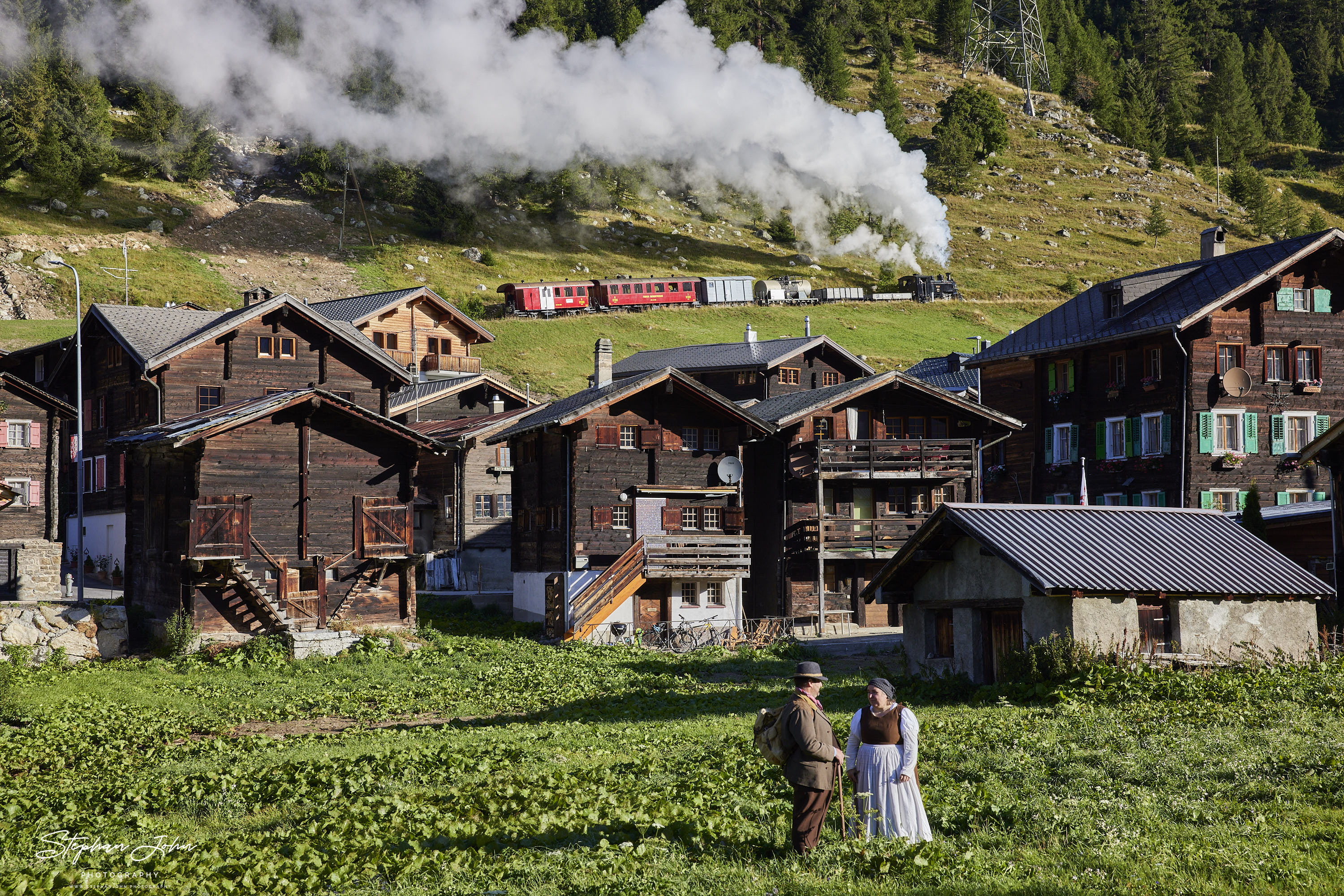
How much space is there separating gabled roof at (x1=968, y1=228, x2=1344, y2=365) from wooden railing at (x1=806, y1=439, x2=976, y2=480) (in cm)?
912

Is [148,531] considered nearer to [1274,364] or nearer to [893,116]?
[1274,364]

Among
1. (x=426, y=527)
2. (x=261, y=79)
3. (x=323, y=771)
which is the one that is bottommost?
(x=323, y=771)

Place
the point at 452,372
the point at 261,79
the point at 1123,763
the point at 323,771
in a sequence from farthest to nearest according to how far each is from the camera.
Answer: the point at 261,79 < the point at 452,372 < the point at 323,771 < the point at 1123,763

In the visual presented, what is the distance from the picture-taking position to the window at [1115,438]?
155 ft

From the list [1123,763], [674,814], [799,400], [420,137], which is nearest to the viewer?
[674,814]

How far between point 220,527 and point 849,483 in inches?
820

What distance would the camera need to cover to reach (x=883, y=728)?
12.3 m

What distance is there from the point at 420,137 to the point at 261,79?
28001mm

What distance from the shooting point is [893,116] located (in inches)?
6550

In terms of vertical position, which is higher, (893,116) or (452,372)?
(893,116)

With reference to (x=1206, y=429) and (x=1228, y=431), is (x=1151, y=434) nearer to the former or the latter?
(x=1206, y=429)

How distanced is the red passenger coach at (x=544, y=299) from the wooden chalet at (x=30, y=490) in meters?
54.2

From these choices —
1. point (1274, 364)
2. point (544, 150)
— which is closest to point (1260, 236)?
point (544, 150)

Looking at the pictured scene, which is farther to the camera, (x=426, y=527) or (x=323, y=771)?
(x=426, y=527)
